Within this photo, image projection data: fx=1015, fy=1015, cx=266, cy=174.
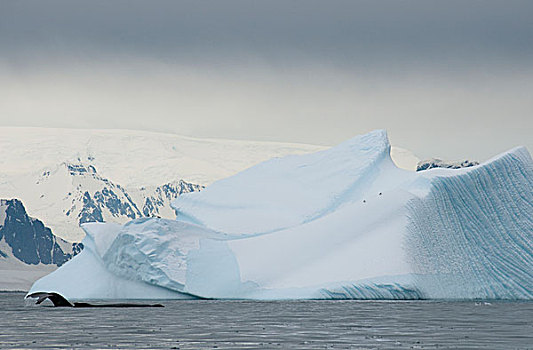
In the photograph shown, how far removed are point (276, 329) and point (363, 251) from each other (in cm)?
1933

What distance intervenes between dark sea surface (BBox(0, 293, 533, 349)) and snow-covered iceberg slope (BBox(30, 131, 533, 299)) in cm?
887

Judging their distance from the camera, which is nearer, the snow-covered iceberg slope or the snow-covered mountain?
the snow-covered iceberg slope

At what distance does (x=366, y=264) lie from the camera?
39.1m

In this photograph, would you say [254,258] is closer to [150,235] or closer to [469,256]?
[150,235]

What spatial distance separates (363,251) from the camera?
40.2m

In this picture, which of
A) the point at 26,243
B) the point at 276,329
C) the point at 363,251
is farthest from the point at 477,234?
the point at 26,243

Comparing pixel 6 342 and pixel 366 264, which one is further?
pixel 366 264

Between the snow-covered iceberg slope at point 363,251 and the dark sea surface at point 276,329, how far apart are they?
887 cm

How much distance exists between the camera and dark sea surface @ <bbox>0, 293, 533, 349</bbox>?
56.9 feet

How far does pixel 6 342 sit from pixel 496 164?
2938cm

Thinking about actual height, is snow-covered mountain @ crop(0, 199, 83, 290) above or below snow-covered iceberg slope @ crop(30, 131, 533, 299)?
below

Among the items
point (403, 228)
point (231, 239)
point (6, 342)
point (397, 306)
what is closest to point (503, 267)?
point (403, 228)

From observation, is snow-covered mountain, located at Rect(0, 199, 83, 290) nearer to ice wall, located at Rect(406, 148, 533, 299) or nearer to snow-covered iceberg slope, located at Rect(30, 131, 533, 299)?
snow-covered iceberg slope, located at Rect(30, 131, 533, 299)

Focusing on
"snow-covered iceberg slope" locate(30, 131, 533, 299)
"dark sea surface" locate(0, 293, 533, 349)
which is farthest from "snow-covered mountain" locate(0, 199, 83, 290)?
"dark sea surface" locate(0, 293, 533, 349)
